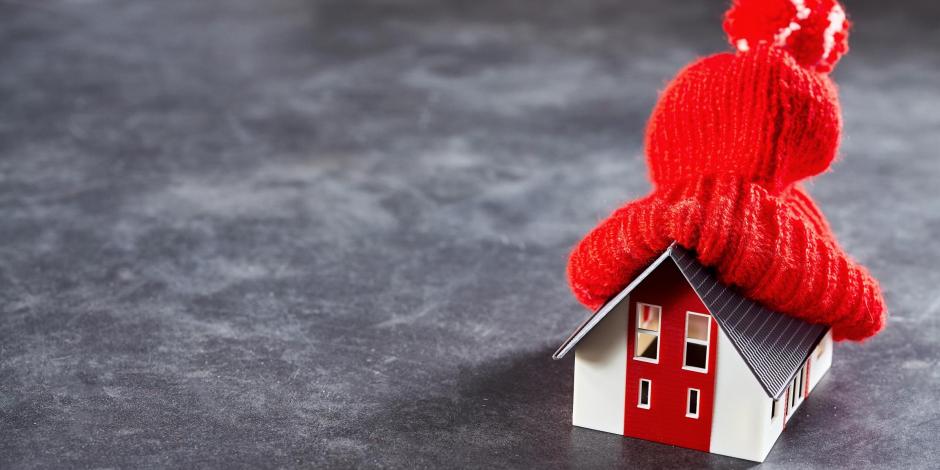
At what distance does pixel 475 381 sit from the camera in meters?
3.03

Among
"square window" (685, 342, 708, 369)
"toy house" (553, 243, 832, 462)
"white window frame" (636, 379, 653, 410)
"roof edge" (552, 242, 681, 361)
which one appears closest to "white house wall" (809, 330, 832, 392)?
"toy house" (553, 243, 832, 462)

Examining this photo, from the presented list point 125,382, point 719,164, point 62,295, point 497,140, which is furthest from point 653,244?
point 497,140

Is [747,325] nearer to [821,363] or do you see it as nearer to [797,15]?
[821,363]

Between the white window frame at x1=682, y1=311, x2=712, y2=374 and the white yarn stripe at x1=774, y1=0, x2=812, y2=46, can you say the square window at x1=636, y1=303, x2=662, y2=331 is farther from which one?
the white yarn stripe at x1=774, y1=0, x2=812, y2=46

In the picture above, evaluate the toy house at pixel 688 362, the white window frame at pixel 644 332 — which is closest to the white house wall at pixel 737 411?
the toy house at pixel 688 362

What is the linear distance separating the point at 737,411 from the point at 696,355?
0.15m

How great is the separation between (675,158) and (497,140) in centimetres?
183

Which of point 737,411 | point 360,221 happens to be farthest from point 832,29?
point 360,221

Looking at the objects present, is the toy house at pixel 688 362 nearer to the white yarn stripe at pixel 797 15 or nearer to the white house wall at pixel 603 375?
the white house wall at pixel 603 375

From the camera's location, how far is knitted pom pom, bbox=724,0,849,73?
2.77 m

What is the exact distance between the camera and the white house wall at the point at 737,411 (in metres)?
2.58

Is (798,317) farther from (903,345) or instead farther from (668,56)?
(668,56)

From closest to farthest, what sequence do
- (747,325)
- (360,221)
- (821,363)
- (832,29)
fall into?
(747,325) → (832,29) → (821,363) → (360,221)

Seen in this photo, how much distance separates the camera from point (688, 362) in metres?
2.71
